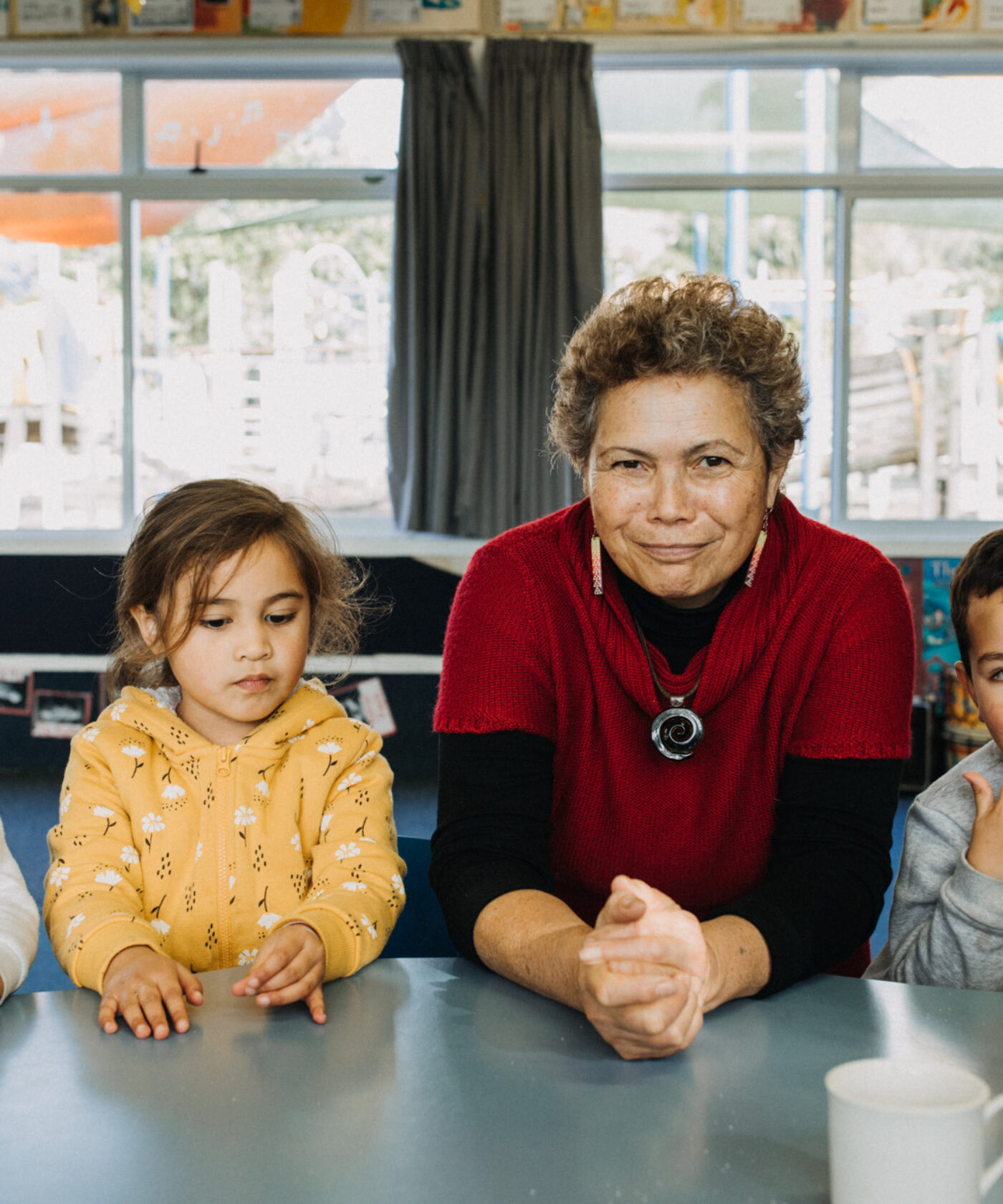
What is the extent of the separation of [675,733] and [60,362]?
442 cm

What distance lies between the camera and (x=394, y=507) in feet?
15.9

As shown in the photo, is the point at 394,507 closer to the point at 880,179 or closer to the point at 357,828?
the point at 880,179

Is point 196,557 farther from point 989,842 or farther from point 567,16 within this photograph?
point 567,16

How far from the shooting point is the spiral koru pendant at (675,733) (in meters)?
1.31

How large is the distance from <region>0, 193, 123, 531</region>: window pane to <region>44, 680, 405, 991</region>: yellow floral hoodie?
155 inches

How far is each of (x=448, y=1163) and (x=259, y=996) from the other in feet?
0.92

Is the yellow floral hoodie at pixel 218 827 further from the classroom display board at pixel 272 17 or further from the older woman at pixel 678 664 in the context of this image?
the classroom display board at pixel 272 17

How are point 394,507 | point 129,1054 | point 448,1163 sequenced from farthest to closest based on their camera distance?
point 394,507, point 129,1054, point 448,1163

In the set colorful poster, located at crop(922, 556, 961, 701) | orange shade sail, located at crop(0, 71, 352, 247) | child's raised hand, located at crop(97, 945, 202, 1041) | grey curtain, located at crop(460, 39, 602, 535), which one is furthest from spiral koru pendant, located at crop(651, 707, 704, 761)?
orange shade sail, located at crop(0, 71, 352, 247)

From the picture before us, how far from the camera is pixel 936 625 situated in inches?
190

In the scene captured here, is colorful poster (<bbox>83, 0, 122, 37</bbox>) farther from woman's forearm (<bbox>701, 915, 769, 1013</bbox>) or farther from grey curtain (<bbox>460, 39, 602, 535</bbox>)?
woman's forearm (<bbox>701, 915, 769, 1013</bbox>)

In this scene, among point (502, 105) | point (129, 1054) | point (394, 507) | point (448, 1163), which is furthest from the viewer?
point (394, 507)

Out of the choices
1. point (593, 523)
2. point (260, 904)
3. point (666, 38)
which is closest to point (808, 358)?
point (666, 38)

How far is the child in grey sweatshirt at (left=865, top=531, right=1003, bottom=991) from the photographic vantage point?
1.16 meters
